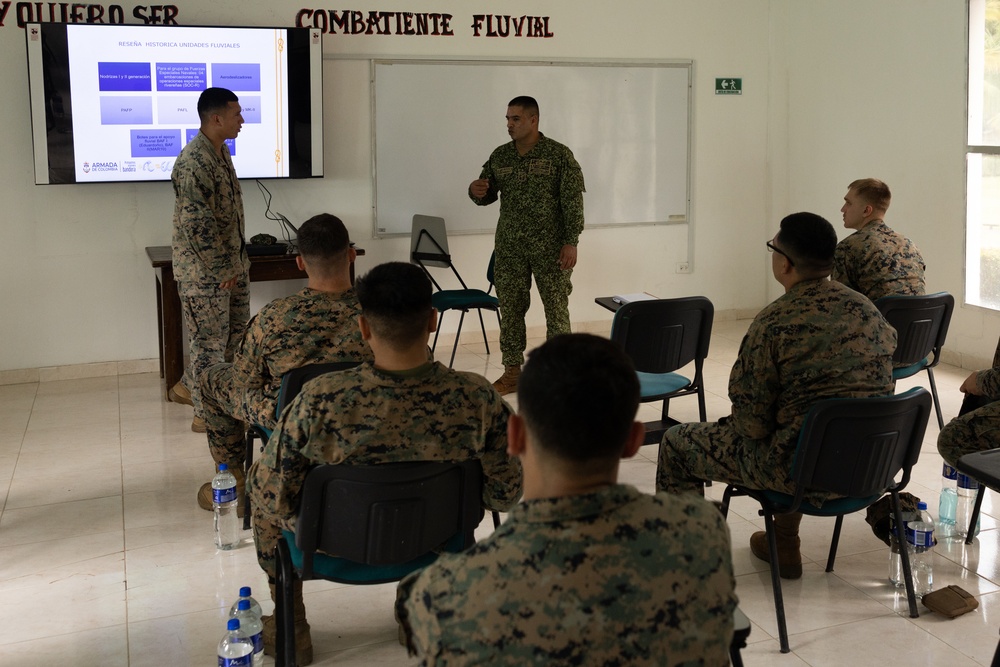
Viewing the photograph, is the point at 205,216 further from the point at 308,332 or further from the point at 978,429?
the point at 978,429

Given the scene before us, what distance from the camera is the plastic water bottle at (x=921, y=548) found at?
3.47m

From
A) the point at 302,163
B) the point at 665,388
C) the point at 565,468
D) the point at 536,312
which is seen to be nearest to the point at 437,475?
the point at 565,468

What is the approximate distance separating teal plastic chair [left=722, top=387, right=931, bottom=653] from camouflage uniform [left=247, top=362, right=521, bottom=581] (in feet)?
3.24

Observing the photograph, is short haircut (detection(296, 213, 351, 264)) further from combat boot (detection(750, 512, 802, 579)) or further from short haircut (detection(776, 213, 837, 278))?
combat boot (detection(750, 512, 802, 579))

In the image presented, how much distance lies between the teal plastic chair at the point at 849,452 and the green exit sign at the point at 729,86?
17.2ft


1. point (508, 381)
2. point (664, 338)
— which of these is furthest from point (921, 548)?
point (508, 381)

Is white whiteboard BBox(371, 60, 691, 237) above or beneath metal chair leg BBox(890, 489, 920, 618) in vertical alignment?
above

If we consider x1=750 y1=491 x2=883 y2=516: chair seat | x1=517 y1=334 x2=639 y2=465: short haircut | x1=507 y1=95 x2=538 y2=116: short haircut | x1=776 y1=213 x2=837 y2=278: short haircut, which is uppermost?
x1=507 y1=95 x2=538 y2=116: short haircut

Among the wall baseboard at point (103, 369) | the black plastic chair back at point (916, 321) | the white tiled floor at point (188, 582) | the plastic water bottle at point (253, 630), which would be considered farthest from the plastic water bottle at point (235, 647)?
the wall baseboard at point (103, 369)

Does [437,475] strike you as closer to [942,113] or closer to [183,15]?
[183,15]

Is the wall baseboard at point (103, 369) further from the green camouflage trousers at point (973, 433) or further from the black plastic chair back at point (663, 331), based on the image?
the green camouflage trousers at point (973, 433)

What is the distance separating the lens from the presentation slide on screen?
6.02 m

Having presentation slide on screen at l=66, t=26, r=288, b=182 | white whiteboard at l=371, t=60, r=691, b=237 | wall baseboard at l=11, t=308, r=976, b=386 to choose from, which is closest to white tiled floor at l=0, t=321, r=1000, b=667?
wall baseboard at l=11, t=308, r=976, b=386

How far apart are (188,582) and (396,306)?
1.70 metres
